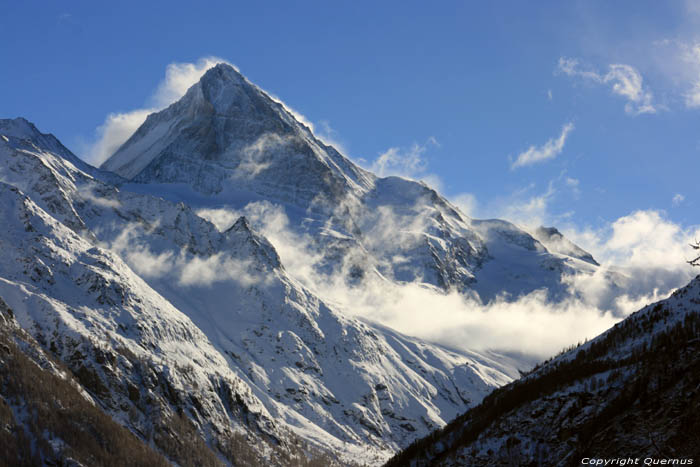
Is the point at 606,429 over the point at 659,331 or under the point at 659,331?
under

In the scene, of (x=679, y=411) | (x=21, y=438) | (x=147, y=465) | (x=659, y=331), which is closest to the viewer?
(x=679, y=411)

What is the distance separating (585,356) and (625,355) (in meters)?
5.39

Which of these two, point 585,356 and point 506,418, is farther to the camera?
point 585,356

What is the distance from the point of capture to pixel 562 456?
131 ft

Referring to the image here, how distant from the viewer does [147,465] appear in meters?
196

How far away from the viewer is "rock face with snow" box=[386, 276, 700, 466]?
34688 mm

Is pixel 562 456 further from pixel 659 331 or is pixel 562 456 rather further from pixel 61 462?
pixel 61 462

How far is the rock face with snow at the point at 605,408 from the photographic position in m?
34.7

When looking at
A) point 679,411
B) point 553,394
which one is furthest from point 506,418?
point 679,411

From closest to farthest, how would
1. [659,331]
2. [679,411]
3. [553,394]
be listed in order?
[679,411]
[553,394]
[659,331]

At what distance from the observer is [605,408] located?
39938mm

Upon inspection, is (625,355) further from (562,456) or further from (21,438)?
(21,438)

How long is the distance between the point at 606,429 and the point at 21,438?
168443 mm

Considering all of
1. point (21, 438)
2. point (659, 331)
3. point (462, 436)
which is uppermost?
point (659, 331)
